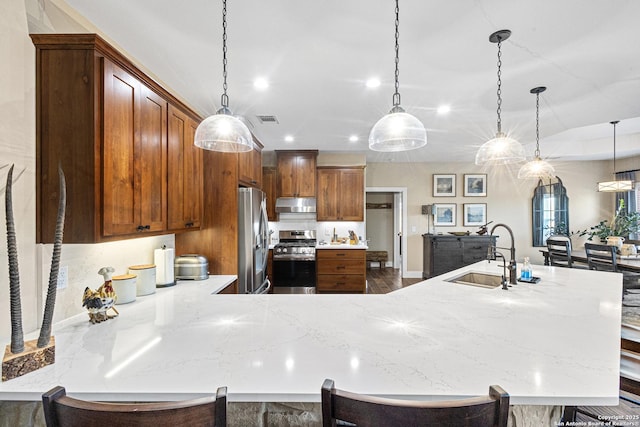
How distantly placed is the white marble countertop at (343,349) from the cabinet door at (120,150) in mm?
561

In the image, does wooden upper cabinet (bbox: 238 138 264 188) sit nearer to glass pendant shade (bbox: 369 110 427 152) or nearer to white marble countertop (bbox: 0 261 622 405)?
white marble countertop (bbox: 0 261 622 405)

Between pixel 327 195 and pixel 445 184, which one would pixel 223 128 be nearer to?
pixel 327 195

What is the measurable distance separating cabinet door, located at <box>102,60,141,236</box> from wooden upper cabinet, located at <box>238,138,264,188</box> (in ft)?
4.27

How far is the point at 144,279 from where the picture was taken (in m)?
2.06

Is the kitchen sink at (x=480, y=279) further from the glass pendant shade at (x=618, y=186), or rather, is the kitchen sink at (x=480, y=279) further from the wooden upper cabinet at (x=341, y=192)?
the glass pendant shade at (x=618, y=186)

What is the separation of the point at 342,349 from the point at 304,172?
168 inches

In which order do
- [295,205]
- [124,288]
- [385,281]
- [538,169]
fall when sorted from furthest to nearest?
[385,281] → [295,205] → [538,169] → [124,288]

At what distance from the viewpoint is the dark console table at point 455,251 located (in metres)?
5.63

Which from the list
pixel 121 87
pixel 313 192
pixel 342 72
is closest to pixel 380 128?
pixel 342 72

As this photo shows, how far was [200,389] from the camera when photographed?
3.03ft

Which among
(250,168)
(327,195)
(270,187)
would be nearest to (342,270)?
(327,195)

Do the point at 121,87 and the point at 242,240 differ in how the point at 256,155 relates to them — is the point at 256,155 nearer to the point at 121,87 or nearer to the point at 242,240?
the point at 242,240

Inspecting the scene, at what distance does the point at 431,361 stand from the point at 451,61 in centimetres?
224

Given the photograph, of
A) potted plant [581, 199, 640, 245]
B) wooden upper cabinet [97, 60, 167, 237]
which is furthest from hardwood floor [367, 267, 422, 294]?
wooden upper cabinet [97, 60, 167, 237]
